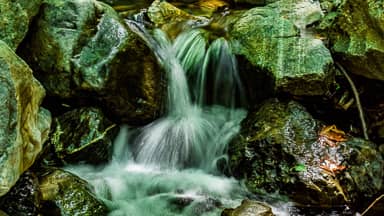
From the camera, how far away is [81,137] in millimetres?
4984

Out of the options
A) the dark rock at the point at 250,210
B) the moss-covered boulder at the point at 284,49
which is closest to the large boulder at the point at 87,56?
the moss-covered boulder at the point at 284,49

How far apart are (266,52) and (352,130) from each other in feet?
4.62

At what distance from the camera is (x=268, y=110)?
17.6 feet

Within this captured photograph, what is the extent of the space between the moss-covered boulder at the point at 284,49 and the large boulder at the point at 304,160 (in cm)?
35

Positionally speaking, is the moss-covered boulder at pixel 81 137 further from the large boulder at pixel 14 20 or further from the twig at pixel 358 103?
the twig at pixel 358 103

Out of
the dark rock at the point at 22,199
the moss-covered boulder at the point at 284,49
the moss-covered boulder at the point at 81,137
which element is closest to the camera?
the dark rock at the point at 22,199

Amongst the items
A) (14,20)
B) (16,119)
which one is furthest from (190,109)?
(16,119)

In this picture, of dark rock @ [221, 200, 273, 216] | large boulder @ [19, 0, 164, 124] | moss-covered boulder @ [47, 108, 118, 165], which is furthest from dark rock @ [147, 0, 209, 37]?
dark rock @ [221, 200, 273, 216]

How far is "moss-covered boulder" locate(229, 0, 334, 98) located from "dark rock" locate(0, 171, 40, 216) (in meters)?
2.97

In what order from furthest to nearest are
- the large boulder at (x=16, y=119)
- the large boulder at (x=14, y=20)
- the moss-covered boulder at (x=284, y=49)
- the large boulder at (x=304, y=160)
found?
the moss-covered boulder at (x=284, y=49)
the large boulder at (x=304, y=160)
the large boulder at (x=14, y=20)
the large boulder at (x=16, y=119)

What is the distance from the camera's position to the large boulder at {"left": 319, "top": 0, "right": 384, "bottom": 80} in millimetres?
4941

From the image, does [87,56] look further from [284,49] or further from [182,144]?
[284,49]

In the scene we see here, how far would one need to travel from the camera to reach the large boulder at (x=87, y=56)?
4988 mm

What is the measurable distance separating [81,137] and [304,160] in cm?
245
